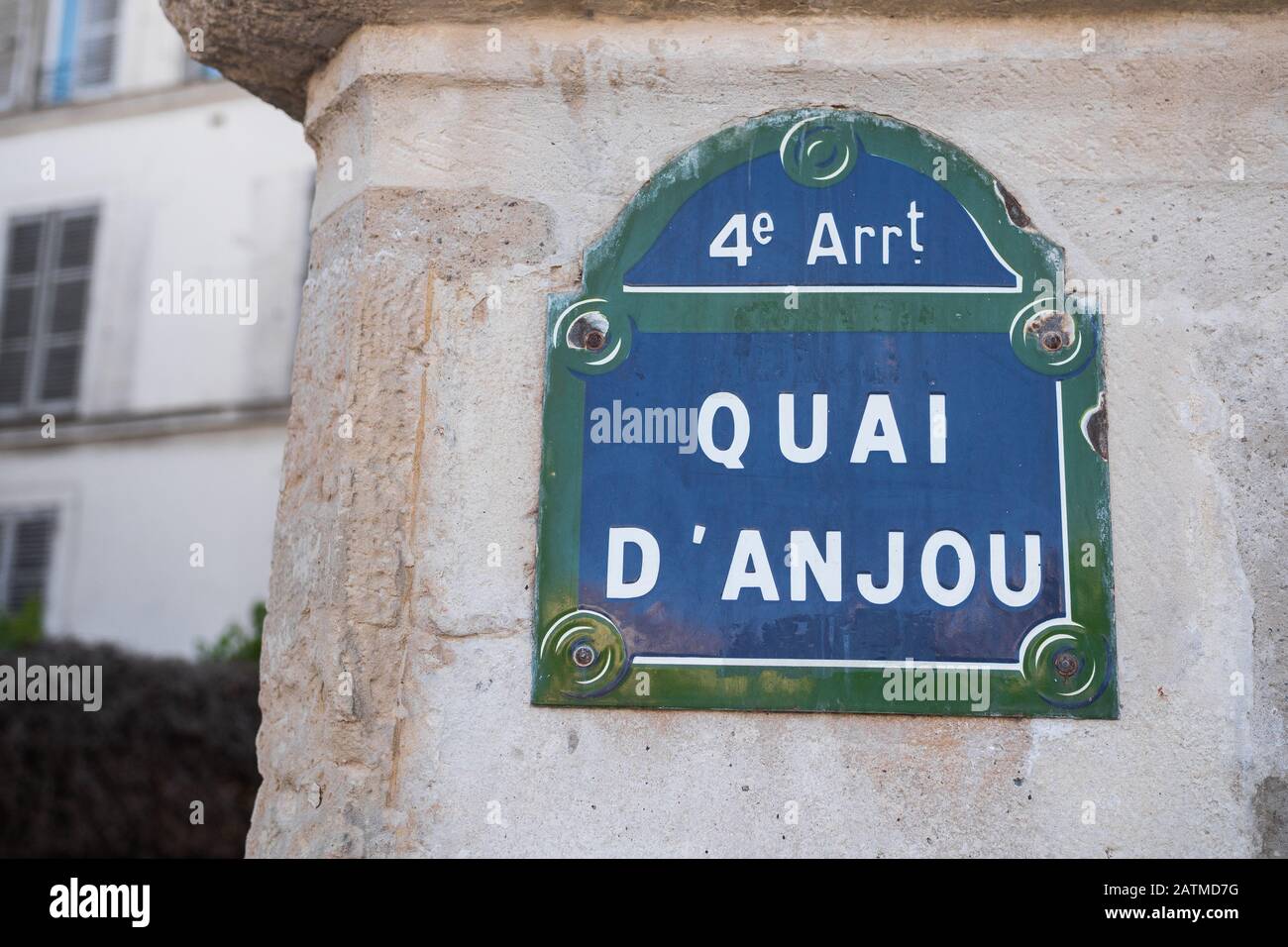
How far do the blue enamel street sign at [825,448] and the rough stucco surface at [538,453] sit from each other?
1.6 inches

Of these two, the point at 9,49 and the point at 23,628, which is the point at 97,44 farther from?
the point at 23,628

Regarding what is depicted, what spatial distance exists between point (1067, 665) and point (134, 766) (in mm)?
6178

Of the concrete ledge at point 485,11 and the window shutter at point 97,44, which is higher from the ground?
the window shutter at point 97,44

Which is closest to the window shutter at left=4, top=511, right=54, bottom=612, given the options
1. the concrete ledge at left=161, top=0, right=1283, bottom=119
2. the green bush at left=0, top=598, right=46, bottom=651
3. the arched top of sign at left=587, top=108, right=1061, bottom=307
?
the green bush at left=0, top=598, right=46, bottom=651

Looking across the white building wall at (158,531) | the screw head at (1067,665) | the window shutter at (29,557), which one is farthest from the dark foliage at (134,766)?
the screw head at (1067,665)

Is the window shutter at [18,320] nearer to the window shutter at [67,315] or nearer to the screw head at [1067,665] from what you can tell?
the window shutter at [67,315]

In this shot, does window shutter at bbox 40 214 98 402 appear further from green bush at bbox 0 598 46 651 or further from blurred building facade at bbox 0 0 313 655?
Answer: green bush at bbox 0 598 46 651

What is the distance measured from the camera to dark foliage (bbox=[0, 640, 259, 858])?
6.80m

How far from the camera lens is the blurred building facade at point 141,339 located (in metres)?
9.70

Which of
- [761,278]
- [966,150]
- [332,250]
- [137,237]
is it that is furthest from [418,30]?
[137,237]

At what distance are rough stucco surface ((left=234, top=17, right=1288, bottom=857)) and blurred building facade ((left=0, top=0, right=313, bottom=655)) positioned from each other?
776cm

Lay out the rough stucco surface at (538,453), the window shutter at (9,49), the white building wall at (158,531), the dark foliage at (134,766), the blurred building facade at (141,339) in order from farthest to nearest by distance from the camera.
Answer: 1. the window shutter at (9,49)
2. the blurred building facade at (141,339)
3. the white building wall at (158,531)
4. the dark foliage at (134,766)
5. the rough stucco surface at (538,453)

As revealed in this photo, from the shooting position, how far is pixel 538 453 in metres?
1.85
